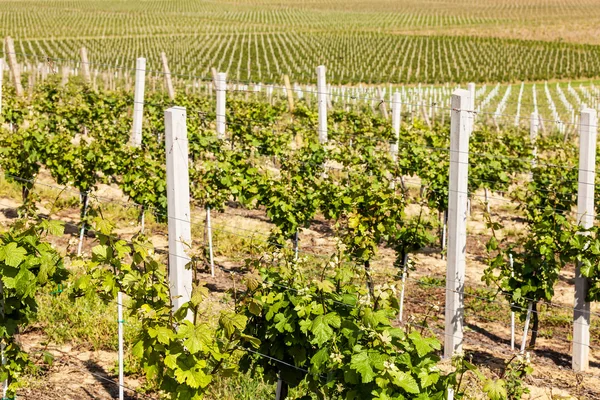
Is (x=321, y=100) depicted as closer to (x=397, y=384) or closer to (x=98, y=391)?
(x=98, y=391)

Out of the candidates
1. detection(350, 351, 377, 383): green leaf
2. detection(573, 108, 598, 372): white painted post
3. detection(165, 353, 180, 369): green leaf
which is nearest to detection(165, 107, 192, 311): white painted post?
detection(165, 353, 180, 369): green leaf

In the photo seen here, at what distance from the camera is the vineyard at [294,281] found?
14.2 feet

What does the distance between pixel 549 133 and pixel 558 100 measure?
9.10m

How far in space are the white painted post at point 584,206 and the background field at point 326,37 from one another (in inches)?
902

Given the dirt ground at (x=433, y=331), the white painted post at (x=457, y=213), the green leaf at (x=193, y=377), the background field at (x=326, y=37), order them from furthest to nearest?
the background field at (x=326, y=37) → the dirt ground at (x=433, y=331) → the white painted post at (x=457, y=213) → the green leaf at (x=193, y=377)

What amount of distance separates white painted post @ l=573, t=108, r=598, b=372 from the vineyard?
17 mm

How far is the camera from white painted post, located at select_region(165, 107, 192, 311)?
496cm

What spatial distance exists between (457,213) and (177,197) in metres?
2.30

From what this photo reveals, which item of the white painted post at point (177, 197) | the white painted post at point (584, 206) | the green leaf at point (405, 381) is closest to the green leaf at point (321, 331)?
the green leaf at point (405, 381)

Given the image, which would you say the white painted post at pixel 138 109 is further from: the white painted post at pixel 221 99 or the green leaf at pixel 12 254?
the green leaf at pixel 12 254

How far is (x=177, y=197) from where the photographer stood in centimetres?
498

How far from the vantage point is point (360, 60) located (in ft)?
139

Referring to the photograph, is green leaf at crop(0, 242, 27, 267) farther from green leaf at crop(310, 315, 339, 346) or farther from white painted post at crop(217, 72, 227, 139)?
white painted post at crop(217, 72, 227, 139)

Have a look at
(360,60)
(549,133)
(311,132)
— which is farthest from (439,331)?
(360,60)
